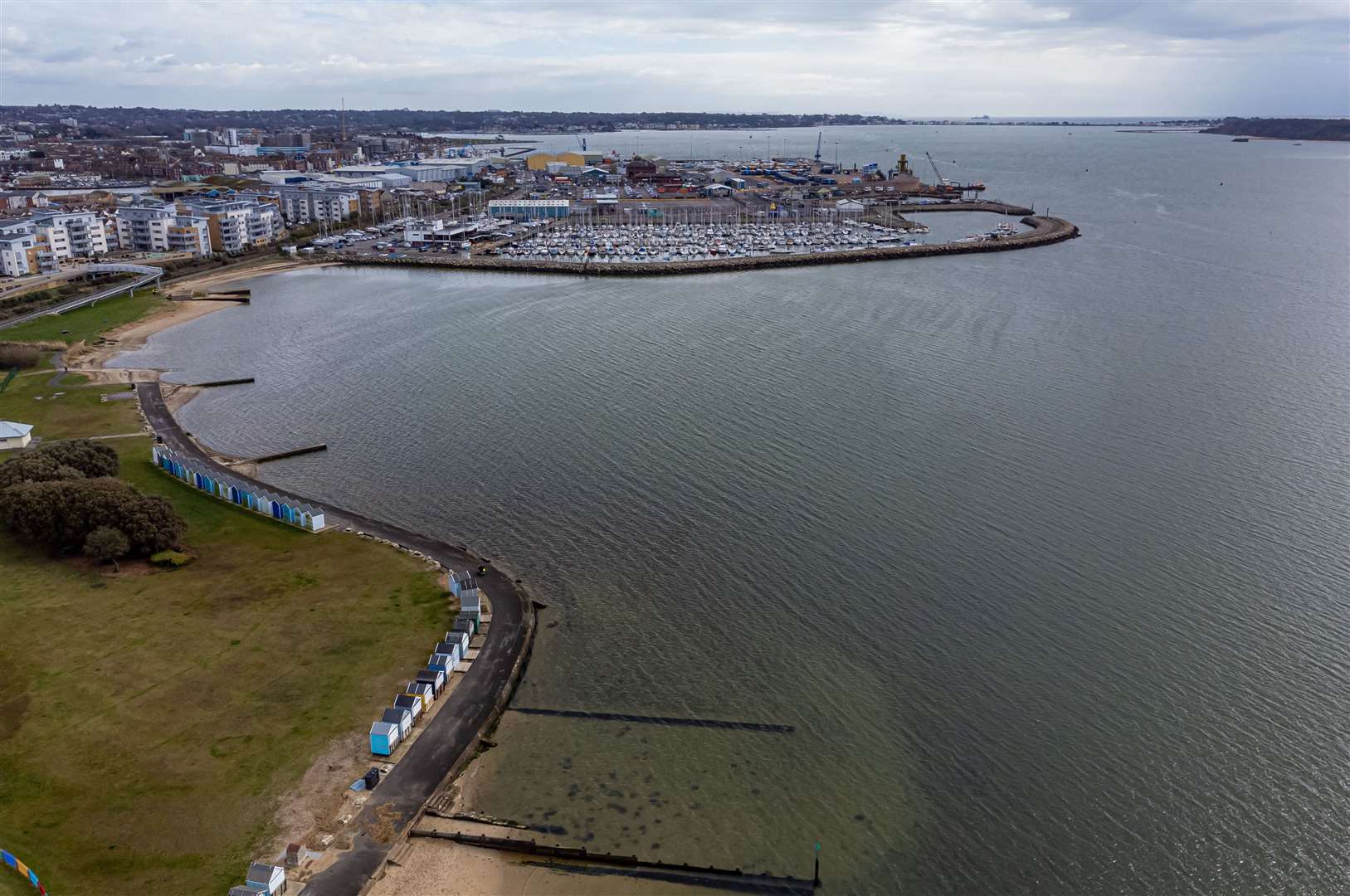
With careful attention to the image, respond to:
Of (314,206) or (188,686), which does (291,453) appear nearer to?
(188,686)

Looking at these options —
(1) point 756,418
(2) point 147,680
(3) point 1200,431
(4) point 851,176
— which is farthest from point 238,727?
(4) point 851,176

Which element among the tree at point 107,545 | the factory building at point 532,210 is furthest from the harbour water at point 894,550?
the factory building at point 532,210

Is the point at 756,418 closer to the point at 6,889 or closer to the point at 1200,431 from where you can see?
the point at 1200,431

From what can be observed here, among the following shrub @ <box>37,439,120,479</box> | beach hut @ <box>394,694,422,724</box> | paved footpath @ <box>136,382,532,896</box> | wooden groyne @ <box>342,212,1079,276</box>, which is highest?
wooden groyne @ <box>342,212,1079,276</box>

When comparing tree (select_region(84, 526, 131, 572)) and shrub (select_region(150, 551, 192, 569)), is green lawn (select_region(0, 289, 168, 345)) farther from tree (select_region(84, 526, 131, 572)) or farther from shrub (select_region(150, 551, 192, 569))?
shrub (select_region(150, 551, 192, 569))

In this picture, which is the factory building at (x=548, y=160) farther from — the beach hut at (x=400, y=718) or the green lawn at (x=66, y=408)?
the beach hut at (x=400, y=718)

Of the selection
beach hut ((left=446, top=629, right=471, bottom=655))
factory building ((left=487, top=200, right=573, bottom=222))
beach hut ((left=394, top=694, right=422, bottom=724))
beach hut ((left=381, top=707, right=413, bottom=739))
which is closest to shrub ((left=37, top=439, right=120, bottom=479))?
beach hut ((left=446, top=629, right=471, bottom=655))
